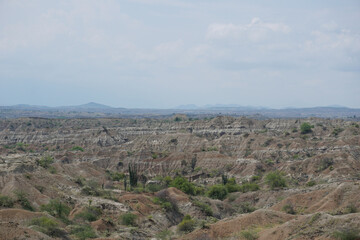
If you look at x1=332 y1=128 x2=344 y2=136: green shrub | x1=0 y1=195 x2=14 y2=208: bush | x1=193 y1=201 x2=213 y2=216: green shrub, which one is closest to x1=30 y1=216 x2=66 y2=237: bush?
x1=0 y1=195 x2=14 y2=208: bush

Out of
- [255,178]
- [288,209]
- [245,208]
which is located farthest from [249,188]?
[288,209]

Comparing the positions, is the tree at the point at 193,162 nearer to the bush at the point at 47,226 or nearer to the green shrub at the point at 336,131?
the green shrub at the point at 336,131

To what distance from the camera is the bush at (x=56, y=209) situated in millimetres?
36859

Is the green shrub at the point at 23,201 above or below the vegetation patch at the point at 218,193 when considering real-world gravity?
above

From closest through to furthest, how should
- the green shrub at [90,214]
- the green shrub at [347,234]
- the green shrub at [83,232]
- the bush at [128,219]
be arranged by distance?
the green shrub at [347,234], the green shrub at [83,232], the green shrub at [90,214], the bush at [128,219]

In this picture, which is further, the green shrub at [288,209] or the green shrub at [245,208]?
the green shrub at [245,208]

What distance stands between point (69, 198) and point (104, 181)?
868 inches

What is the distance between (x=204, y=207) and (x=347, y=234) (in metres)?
24.0

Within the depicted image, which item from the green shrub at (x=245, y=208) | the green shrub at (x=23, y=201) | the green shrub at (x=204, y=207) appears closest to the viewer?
the green shrub at (x=23, y=201)

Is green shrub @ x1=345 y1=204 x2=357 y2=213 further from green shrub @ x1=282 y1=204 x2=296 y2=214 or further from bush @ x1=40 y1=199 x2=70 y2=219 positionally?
bush @ x1=40 y1=199 x2=70 y2=219

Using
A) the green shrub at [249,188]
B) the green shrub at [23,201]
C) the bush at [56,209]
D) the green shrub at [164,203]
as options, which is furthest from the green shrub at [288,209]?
the green shrub at [23,201]

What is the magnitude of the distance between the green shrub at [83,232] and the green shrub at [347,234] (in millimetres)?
17656

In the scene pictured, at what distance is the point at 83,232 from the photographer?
3178 cm

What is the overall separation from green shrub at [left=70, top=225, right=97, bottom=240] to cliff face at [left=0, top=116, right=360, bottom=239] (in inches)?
218
